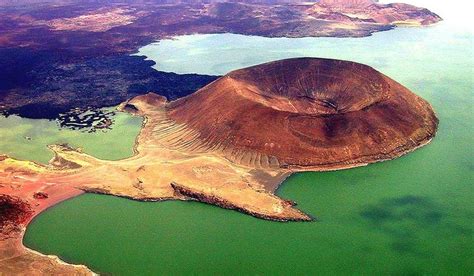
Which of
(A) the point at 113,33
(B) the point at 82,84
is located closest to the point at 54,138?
(B) the point at 82,84

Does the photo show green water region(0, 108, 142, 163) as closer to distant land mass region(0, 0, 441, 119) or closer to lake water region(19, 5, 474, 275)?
lake water region(19, 5, 474, 275)


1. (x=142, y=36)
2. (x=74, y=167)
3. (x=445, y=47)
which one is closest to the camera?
(x=74, y=167)

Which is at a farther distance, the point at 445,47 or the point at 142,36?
the point at 142,36

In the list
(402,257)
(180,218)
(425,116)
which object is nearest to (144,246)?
(180,218)

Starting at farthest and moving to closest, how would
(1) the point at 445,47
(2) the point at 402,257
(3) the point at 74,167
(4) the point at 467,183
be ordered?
(1) the point at 445,47 → (3) the point at 74,167 → (4) the point at 467,183 → (2) the point at 402,257

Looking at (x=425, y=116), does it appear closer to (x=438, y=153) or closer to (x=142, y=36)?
(x=438, y=153)
